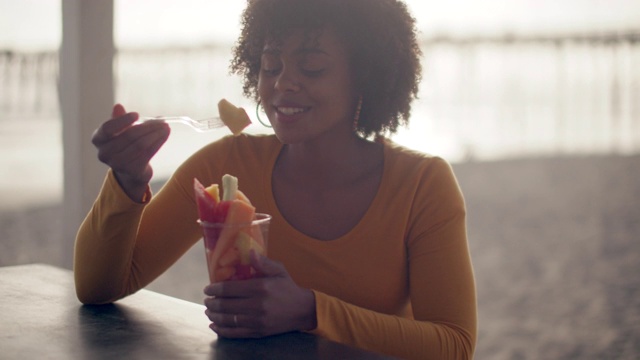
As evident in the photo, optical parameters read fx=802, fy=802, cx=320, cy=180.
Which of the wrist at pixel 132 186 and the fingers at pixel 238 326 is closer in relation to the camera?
the fingers at pixel 238 326

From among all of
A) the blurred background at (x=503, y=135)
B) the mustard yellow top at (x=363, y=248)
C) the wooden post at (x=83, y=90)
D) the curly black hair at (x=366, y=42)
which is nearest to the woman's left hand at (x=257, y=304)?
the mustard yellow top at (x=363, y=248)

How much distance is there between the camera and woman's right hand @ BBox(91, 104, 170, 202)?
112 centimetres

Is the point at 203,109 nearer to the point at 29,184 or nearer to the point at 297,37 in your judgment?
the point at 29,184

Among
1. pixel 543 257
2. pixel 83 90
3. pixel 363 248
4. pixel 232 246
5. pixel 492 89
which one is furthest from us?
pixel 492 89

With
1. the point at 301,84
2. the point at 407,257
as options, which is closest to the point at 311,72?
the point at 301,84

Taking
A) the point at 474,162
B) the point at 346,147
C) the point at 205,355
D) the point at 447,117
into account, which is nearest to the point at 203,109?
the point at 447,117

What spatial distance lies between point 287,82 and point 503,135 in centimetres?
634

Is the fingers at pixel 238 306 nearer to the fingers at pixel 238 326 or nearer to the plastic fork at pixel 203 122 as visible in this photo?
the fingers at pixel 238 326

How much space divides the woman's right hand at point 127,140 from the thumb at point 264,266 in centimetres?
26

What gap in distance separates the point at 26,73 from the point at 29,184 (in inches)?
38.4

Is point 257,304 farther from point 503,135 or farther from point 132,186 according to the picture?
point 503,135

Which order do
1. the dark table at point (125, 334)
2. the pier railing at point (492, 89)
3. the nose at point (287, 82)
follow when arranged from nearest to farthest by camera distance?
1. the dark table at point (125, 334)
2. the nose at point (287, 82)
3. the pier railing at point (492, 89)

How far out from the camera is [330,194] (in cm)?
147

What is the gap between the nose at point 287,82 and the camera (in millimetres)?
1369
